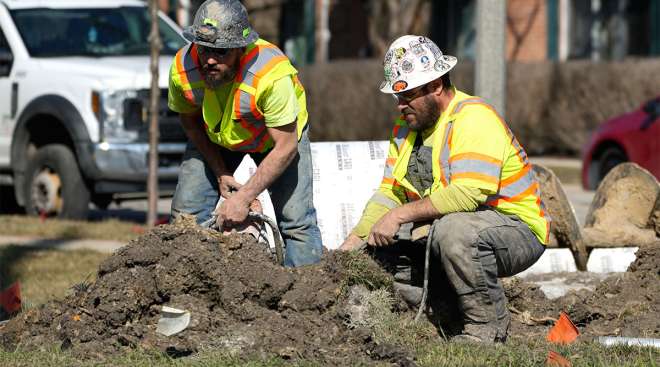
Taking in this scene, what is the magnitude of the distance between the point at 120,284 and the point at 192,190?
104cm

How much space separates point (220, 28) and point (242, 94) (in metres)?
0.36

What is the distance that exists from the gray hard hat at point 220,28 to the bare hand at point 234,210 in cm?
76

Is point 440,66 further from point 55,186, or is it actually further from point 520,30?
point 520,30

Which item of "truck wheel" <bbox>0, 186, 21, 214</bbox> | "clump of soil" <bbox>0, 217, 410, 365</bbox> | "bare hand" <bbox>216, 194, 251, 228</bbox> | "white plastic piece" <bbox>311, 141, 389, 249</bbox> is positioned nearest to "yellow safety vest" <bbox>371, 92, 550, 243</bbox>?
"clump of soil" <bbox>0, 217, 410, 365</bbox>

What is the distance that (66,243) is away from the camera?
10.8 meters

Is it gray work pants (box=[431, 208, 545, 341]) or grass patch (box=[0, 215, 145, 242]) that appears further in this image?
grass patch (box=[0, 215, 145, 242])

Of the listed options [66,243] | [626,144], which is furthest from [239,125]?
[626,144]

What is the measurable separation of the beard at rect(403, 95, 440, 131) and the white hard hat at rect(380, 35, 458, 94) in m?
0.12

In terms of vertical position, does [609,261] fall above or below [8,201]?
above

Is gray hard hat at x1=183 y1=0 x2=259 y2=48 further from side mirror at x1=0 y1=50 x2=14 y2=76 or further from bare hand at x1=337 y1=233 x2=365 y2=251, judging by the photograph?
side mirror at x1=0 y1=50 x2=14 y2=76

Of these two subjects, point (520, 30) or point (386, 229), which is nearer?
point (386, 229)

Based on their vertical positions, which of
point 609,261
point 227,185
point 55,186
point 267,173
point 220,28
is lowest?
point 55,186

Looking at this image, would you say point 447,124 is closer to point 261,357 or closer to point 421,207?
point 421,207

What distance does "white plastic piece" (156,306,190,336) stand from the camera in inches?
236
